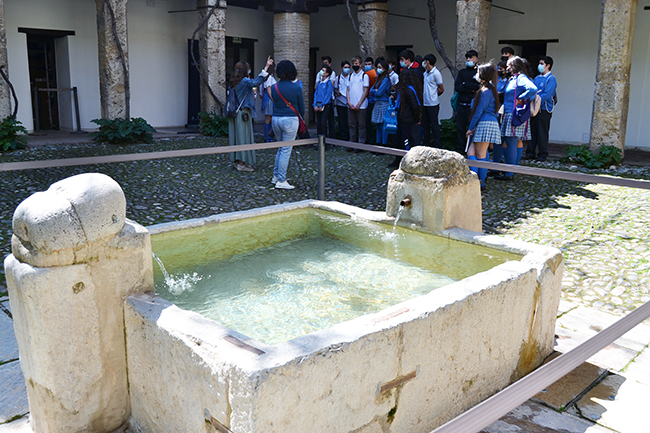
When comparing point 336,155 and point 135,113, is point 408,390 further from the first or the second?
point 135,113

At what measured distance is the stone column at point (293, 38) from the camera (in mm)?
13391

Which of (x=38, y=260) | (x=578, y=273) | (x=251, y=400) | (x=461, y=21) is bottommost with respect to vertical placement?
(x=578, y=273)

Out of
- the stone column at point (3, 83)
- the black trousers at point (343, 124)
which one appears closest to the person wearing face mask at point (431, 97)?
the black trousers at point (343, 124)

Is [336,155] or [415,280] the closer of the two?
[415,280]

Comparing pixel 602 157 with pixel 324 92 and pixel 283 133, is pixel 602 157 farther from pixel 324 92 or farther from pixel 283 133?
pixel 283 133

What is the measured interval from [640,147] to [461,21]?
15.0 feet

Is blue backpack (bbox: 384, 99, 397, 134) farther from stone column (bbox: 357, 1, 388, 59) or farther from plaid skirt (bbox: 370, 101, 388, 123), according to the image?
stone column (bbox: 357, 1, 388, 59)

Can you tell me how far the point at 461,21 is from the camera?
427 inches

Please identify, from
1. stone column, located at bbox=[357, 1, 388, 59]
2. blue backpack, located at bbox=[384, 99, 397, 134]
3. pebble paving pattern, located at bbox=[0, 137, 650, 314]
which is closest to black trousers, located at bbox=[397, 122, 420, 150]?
blue backpack, located at bbox=[384, 99, 397, 134]

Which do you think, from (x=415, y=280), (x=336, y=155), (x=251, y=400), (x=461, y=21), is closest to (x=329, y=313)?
(x=415, y=280)

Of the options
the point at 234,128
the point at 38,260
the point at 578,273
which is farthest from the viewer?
the point at 234,128

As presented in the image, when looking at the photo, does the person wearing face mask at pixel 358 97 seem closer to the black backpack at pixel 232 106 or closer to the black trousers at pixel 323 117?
the black trousers at pixel 323 117

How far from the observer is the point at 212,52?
43.3ft

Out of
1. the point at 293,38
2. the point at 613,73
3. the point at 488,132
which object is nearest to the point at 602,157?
the point at 613,73
